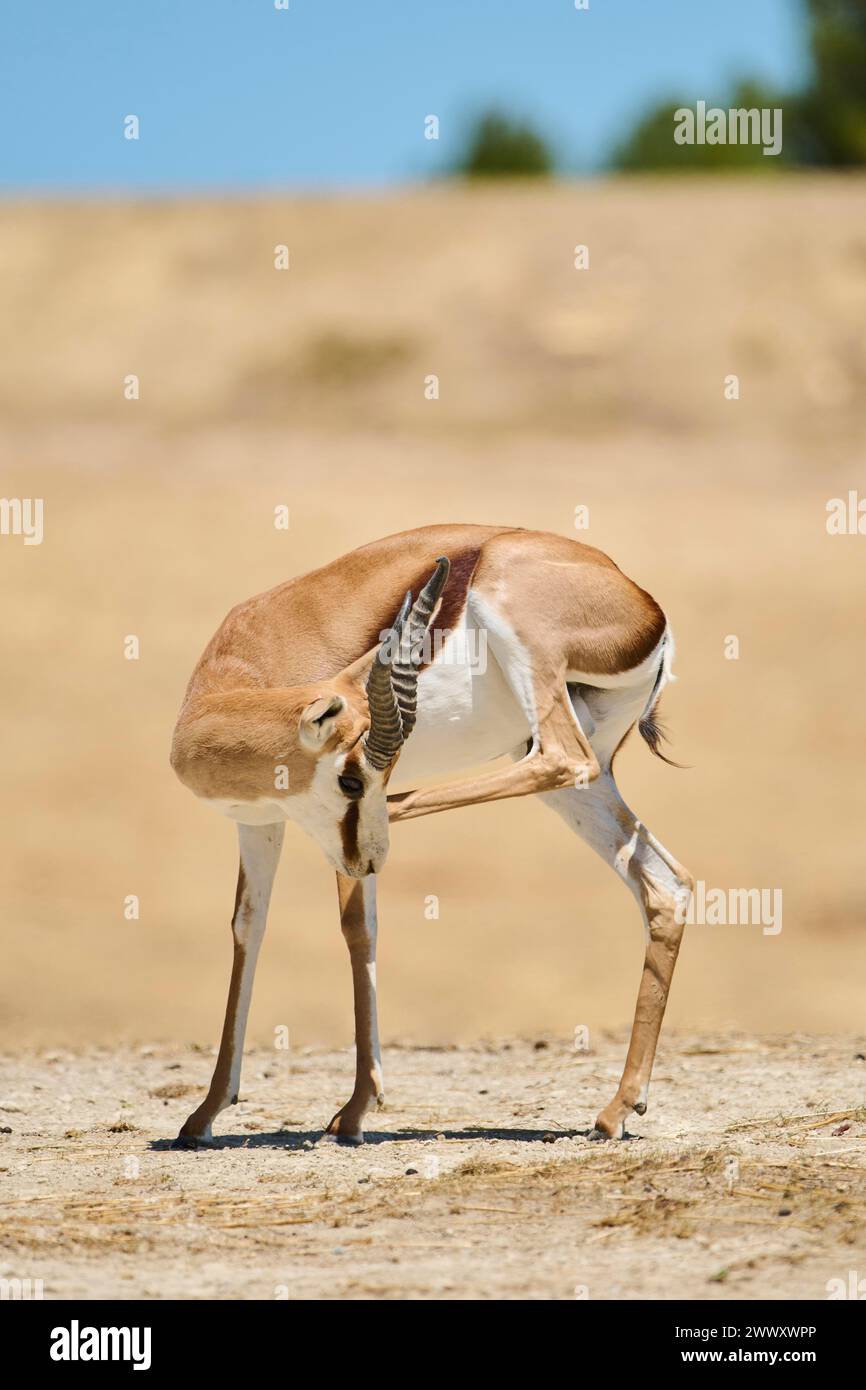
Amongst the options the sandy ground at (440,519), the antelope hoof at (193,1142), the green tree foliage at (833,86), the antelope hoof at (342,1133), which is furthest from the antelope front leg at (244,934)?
the green tree foliage at (833,86)

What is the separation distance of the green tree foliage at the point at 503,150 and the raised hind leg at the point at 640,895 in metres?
83.7

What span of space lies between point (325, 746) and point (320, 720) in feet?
0.47

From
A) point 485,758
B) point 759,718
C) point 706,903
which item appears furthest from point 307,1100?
point 759,718

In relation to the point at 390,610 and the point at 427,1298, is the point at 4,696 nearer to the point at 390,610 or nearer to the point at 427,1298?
the point at 390,610

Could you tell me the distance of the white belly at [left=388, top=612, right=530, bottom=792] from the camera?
27.0 feet

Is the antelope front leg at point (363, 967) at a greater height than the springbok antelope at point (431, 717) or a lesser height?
lesser

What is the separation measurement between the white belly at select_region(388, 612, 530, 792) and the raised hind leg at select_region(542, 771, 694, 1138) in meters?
0.48

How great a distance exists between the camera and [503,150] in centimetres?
9012

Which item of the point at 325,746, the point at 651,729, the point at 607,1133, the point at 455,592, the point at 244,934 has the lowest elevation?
the point at 607,1133

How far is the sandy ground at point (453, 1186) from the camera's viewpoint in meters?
Answer: 5.91

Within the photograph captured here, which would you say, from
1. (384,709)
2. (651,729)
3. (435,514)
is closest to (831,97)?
(435,514)

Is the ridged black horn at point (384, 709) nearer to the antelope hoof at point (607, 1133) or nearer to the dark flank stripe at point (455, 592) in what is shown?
the dark flank stripe at point (455, 592)

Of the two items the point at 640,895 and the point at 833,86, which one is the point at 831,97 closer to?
the point at 833,86

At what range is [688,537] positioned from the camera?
96.5ft
